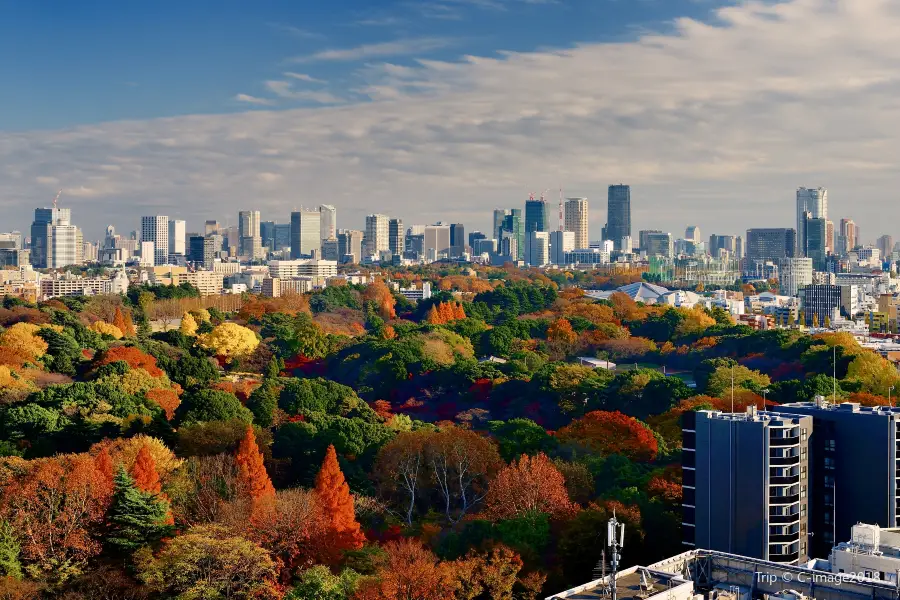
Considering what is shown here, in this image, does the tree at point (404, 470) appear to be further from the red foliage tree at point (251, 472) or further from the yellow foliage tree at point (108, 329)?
the yellow foliage tree at point (108, 329)

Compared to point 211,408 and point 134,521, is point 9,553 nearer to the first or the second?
point 134,521

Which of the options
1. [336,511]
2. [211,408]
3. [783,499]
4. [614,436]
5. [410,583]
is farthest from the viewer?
[211,408]

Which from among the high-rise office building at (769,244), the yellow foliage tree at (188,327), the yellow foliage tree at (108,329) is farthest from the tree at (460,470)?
the high-rise office building at (769,244)

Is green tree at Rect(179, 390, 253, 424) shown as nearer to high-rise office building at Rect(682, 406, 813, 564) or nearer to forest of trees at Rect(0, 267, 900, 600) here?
forest of trees at Rect(0, 267, 900, 600)

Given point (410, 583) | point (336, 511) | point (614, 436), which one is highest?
point (614, 436)

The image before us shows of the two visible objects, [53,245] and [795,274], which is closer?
[795,274]

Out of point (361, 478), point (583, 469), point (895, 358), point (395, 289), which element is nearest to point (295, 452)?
point (361, 478)

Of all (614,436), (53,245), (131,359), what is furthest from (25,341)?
(53,245)
